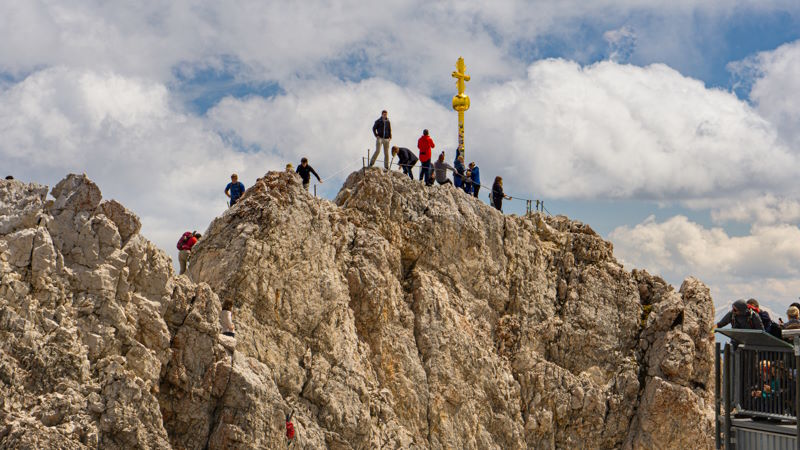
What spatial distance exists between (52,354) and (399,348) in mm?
12206

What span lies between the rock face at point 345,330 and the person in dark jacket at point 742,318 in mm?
10692

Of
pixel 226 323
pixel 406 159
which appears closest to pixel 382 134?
pixel 406 159

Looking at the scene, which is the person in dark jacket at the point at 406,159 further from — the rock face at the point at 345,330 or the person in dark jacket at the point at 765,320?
the person in dark jacket at the point at 765,320

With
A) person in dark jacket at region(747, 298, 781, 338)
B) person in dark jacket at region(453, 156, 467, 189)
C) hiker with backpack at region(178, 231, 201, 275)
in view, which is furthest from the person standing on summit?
person in dark jacket at region(747, 298, 781, 338)

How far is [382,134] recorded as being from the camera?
2991cm

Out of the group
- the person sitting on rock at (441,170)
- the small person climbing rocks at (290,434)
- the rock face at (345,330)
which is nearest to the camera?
the rock face at (345,330)

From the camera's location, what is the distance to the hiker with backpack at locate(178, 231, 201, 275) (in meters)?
25.7

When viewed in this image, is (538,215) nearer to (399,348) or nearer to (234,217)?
(399,348)

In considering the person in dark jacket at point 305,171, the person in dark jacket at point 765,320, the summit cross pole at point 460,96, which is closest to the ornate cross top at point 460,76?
the summit cross pole at point 460,96

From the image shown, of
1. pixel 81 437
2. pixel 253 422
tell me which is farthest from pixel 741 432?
pixel 81 437

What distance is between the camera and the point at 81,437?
18.4 meters

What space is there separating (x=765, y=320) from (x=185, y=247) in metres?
15.3

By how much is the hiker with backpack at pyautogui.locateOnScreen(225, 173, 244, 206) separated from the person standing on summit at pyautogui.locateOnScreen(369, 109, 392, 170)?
4.81 m

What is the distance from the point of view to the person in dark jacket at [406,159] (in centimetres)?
3114
